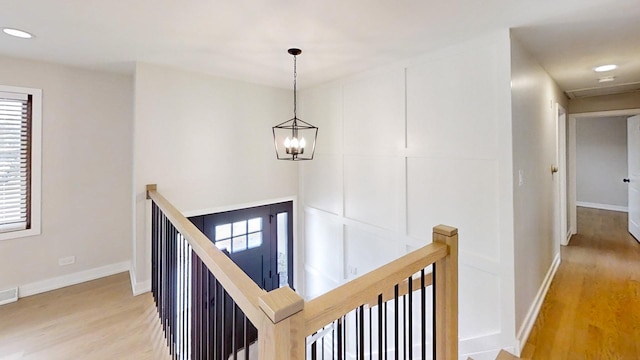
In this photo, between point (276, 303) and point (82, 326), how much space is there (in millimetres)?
2459

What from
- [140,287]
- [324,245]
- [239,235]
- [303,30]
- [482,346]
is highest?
[303,30]

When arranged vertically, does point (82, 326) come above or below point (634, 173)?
below

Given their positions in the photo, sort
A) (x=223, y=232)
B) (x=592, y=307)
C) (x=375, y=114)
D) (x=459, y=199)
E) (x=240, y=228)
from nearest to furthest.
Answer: (x=459, y=199)
(x=592, y=307)
(x=375, y=114)
(x=223, y=232)
(x=240, y=228)

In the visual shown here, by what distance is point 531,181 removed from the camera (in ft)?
8.53

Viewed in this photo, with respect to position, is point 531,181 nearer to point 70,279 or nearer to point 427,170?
point 427,170

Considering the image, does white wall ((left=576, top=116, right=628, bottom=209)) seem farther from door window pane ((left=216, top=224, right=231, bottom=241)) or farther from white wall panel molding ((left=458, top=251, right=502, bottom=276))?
door window pane ((left=216, top=224, right=231, bottom=241))

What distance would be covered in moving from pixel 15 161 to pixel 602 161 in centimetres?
1037

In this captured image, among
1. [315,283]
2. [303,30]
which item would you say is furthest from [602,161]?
[303,30]

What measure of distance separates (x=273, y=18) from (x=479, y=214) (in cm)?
218

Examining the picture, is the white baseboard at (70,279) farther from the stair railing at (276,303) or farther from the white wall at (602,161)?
the white wall at (602,161)

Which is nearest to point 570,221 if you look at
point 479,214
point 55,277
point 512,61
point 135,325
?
point 479,214

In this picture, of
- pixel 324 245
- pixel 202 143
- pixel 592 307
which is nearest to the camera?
pixel 592 307

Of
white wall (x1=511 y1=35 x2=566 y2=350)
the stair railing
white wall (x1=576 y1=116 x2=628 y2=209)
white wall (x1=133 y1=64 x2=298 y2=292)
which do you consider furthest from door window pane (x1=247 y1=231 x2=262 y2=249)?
white wall (x1=576 y1=116 x2=628 y2=209)

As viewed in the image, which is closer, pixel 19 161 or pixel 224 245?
pixel 19 161
